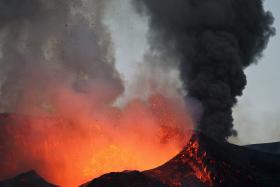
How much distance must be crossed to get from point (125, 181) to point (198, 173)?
5.26m

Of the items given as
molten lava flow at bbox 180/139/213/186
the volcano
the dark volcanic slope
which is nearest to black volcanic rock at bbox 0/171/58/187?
the volcano

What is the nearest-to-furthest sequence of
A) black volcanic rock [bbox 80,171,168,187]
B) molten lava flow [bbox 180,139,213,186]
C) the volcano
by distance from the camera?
1. black volcanic rock [bbox 80,171,168,187]
2. the volcano
3. molten lava flow [bbox 180,139,213,186]

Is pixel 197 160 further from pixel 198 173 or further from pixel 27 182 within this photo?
pixel 27 182

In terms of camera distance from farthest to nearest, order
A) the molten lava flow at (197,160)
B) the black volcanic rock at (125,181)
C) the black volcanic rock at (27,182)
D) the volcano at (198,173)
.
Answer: the molten lava flow at (197,160), the black volcanic rock at (27,182), the volcano at (198,173), the black volcanic rock at (125,181)

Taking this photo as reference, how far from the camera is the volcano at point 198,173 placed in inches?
963

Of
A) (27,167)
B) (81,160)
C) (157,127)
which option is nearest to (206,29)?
(157,127)

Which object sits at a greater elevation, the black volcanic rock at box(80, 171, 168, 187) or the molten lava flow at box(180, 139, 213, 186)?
the molten lava flow at box(180, 139, 213, 186)

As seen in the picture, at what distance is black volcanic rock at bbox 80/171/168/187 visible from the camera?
78.5 feet

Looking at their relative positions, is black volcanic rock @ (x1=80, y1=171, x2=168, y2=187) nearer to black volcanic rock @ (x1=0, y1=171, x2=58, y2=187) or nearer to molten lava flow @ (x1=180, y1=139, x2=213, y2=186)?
black volcanic rock @ (x1=0, y1=171, x2=58, y2=187)

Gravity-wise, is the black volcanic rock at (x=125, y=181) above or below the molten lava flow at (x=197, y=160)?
below

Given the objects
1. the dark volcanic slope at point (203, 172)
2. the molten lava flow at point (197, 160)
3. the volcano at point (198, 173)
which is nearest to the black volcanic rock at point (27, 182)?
the volcano at point (198, 173)

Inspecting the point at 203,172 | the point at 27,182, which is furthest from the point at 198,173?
the point at 27,182

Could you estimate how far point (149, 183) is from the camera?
24.3m

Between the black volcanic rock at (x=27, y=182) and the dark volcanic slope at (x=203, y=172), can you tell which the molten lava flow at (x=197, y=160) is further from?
the black volcanic rock at (x=27, y=182)
